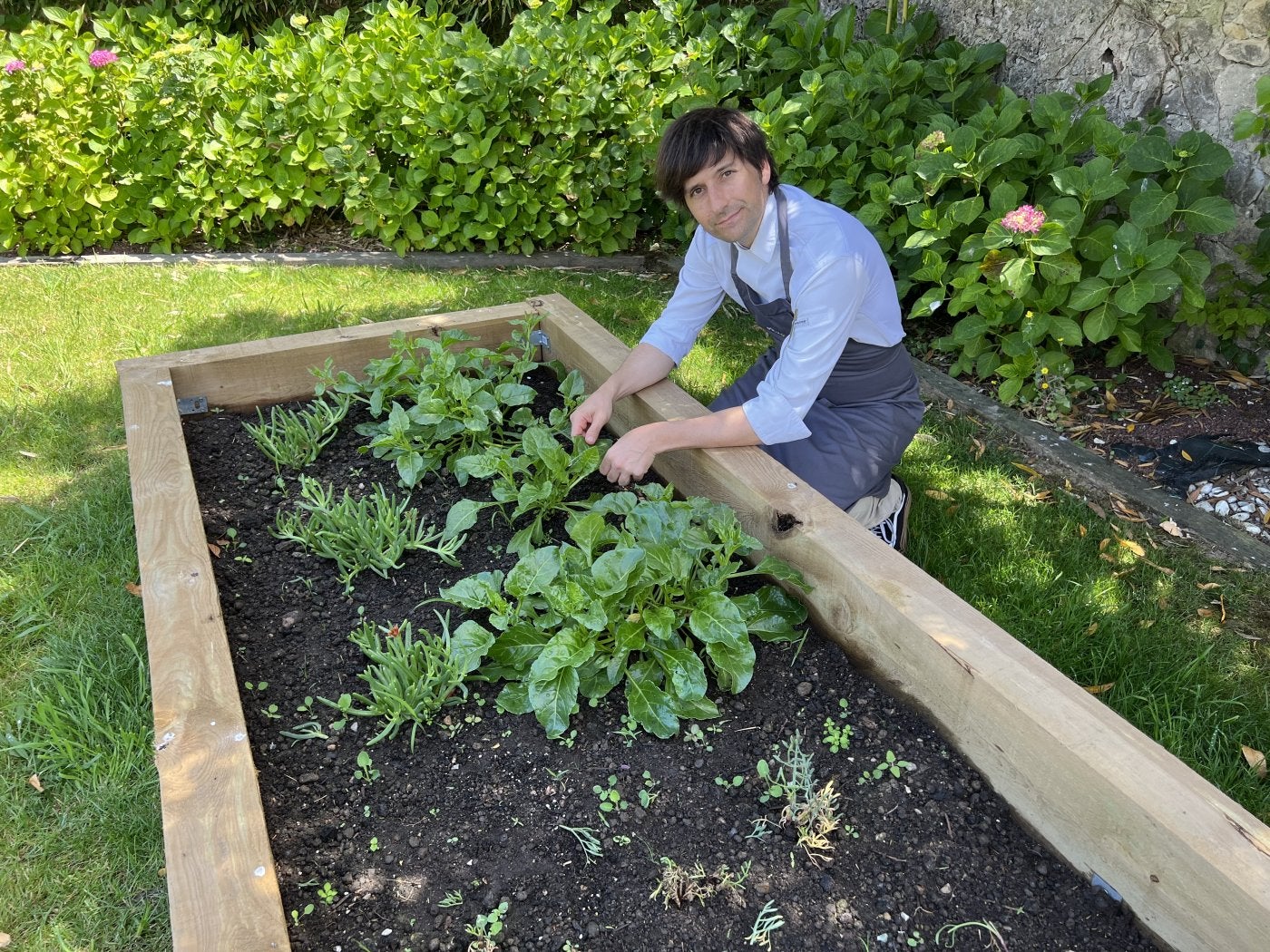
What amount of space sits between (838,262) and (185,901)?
192 cm

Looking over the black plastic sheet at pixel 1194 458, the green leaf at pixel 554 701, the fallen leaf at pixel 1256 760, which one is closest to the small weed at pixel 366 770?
the green leaf at pixel 554 701

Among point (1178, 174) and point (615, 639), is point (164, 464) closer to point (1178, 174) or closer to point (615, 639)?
point (615, 639)

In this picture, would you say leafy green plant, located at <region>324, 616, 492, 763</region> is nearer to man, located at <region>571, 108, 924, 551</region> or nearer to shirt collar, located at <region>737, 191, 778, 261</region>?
man, located at <region>571, 108, 924, 551</region>

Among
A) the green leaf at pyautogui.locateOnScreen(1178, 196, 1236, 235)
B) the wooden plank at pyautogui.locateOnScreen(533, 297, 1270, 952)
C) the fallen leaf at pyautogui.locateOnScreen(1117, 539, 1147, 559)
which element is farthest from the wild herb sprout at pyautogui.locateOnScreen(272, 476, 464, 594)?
the green leaf at pyautogui.locateOnScreen(1178, 196, 1236, 235)

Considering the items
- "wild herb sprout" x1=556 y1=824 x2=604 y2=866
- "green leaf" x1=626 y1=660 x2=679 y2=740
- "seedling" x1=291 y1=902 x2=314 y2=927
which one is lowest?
"seedling" x1=291 y1=902 x2=314 y2=927

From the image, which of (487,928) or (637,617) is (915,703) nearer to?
(637,617)

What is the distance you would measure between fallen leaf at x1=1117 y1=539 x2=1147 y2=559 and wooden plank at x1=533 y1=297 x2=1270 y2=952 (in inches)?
56.6

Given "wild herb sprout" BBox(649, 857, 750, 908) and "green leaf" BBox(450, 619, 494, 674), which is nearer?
"wild herb sprout" BBox(649, 857, 750, 908)

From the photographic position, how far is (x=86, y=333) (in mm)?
4410

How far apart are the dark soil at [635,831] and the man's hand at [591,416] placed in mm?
880

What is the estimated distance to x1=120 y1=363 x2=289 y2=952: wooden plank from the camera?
1.34 m

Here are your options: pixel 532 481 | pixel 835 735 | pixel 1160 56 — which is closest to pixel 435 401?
pixel 532 481

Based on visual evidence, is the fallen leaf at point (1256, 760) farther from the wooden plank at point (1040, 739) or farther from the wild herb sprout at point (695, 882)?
the wild herb sprout at point (695, 882)

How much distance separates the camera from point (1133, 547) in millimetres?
2973
